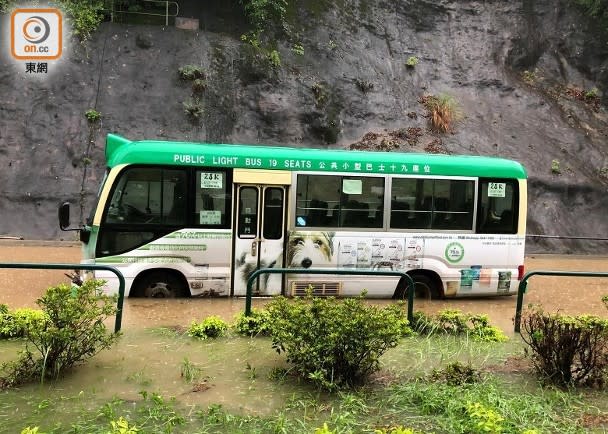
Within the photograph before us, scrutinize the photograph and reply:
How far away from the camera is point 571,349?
458 centimetres

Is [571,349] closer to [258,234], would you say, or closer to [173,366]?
[173,366]

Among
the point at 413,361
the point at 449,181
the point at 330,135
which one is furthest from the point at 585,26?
the point at 413,361

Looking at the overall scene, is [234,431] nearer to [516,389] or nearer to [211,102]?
[516,389]

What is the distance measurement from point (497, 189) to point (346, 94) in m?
12.2

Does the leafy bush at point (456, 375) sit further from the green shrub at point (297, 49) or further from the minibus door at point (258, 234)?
the green shrub at point (297, 49)

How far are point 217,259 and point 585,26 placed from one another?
23361mm

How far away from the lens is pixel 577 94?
2325 centimetres

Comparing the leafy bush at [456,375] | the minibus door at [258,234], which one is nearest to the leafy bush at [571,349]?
the leafy bush at [456,375]

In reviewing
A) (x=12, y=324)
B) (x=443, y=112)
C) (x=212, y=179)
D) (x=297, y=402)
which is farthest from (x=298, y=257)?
(x=443, y=112)

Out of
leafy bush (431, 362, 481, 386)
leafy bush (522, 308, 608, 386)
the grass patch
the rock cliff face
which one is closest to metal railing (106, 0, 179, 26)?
the rock cliff face

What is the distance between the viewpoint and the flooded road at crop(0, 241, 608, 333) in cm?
774

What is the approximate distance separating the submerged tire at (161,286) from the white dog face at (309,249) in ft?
6.10

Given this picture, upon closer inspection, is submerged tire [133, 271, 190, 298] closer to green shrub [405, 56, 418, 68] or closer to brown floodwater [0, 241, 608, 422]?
brown floodwater [0, 241, 608, 422]

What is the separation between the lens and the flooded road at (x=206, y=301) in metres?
7.74
